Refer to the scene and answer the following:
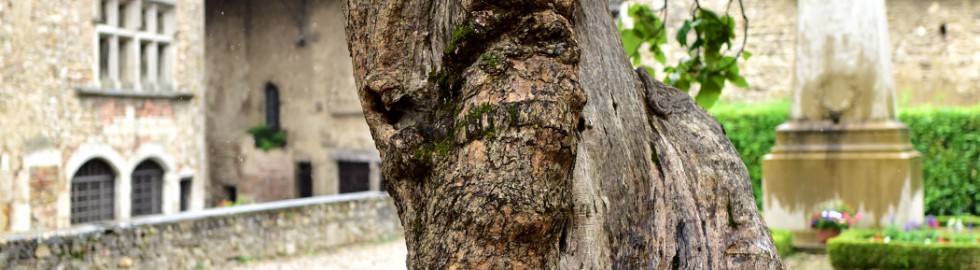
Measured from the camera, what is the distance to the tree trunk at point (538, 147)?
1948mm

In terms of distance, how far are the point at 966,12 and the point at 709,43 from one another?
18.7 m

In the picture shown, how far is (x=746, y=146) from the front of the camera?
54.3 ft

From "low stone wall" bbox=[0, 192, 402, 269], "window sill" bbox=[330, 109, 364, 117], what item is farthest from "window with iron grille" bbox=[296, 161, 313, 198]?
"low stone wall" bbox=[0, 192, 402, 269]

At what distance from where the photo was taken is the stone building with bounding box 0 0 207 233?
60.7 ft

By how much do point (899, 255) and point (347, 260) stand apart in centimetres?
716

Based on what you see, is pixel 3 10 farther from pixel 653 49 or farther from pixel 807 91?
pixel 653 49

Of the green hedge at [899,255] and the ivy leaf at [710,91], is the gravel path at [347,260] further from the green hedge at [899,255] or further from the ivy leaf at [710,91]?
the ivy leaf at [710,91]

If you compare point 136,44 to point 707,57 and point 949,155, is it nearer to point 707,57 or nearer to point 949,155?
point 949,155

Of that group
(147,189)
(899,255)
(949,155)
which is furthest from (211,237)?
(147,189)

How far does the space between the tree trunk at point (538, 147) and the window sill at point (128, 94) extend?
18.4 metres

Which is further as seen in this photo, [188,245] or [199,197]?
[199,197]

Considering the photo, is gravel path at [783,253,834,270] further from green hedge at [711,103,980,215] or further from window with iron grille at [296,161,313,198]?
window with iron grille at [296,161,313,198]

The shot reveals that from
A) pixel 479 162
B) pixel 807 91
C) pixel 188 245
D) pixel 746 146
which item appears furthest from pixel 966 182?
pixel 479 162

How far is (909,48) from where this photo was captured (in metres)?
22.4
